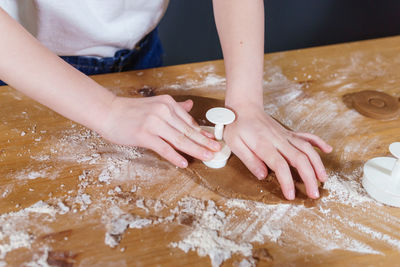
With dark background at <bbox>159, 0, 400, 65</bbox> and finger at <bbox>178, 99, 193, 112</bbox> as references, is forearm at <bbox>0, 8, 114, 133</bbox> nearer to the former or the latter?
finger at <bbox>178, 99, 193, 112</bbox>

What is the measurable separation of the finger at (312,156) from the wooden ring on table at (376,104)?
274mm

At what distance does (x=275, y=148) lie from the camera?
78cm

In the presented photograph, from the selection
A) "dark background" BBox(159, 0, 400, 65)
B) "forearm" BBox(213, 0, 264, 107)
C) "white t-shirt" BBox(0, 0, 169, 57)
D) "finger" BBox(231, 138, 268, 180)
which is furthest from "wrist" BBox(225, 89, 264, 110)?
"dark background" BBox(159, 0, 400, 65)

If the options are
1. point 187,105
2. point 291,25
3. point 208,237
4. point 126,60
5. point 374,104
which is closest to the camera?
point 208,237

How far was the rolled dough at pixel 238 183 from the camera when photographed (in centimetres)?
73

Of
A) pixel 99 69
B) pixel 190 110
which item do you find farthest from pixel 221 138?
pixel 99 69

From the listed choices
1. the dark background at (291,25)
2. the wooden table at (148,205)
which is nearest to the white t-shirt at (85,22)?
the wooden table at (148,205)

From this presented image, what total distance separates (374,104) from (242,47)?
15.1 inches

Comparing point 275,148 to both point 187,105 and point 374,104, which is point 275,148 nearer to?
point 187,105

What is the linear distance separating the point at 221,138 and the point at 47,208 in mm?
380

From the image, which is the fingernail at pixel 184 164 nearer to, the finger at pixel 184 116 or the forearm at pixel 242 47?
the finger at pixel 184 116

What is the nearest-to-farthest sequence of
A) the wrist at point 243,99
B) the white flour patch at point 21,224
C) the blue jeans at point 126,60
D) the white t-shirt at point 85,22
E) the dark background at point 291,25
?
the white flour patch at point 21,224, the wrist at point 243,99, the white t-shirt at point 85,22, the blue jeans at point 126,60, the dark background at point 291,25

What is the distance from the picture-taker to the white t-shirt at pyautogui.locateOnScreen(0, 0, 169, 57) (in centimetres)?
97

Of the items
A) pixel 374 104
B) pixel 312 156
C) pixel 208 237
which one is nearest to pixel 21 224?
pixel 208 237
